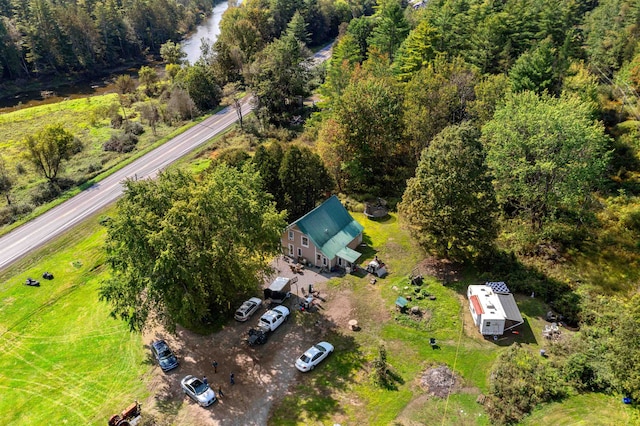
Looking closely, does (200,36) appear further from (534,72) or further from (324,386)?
(324,386)

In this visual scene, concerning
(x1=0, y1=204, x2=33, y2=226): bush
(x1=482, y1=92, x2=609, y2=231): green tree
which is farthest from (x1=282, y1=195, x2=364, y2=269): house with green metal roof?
(x1=0, y1=204, x2=33, y2=226): bush

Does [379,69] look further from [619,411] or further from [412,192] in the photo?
[619,411]

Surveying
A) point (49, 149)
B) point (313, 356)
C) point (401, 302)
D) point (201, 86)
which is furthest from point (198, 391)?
point (201, 86)

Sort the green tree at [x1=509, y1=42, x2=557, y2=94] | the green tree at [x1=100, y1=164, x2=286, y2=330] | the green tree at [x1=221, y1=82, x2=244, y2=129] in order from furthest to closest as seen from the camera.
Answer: the green tree at [x1=221, y1=82, x2=244, y2=129] < the green tree at [x1=509, y1=42, x2=557, y2=94] < the green tree at [x1=100, y1=164, x2=286, y2=330]

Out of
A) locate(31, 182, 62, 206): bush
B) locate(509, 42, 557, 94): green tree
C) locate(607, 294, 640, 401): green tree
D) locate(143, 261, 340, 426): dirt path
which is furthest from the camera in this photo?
locate(31, 182, 62, 206): bush

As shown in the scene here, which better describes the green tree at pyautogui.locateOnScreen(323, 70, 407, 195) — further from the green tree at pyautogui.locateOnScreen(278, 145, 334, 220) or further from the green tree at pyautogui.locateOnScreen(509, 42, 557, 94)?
the green tree at pyautogui.locateOnScreen(509, 42, 557, 94)

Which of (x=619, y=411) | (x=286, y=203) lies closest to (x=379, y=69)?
(x=286, y=203)
